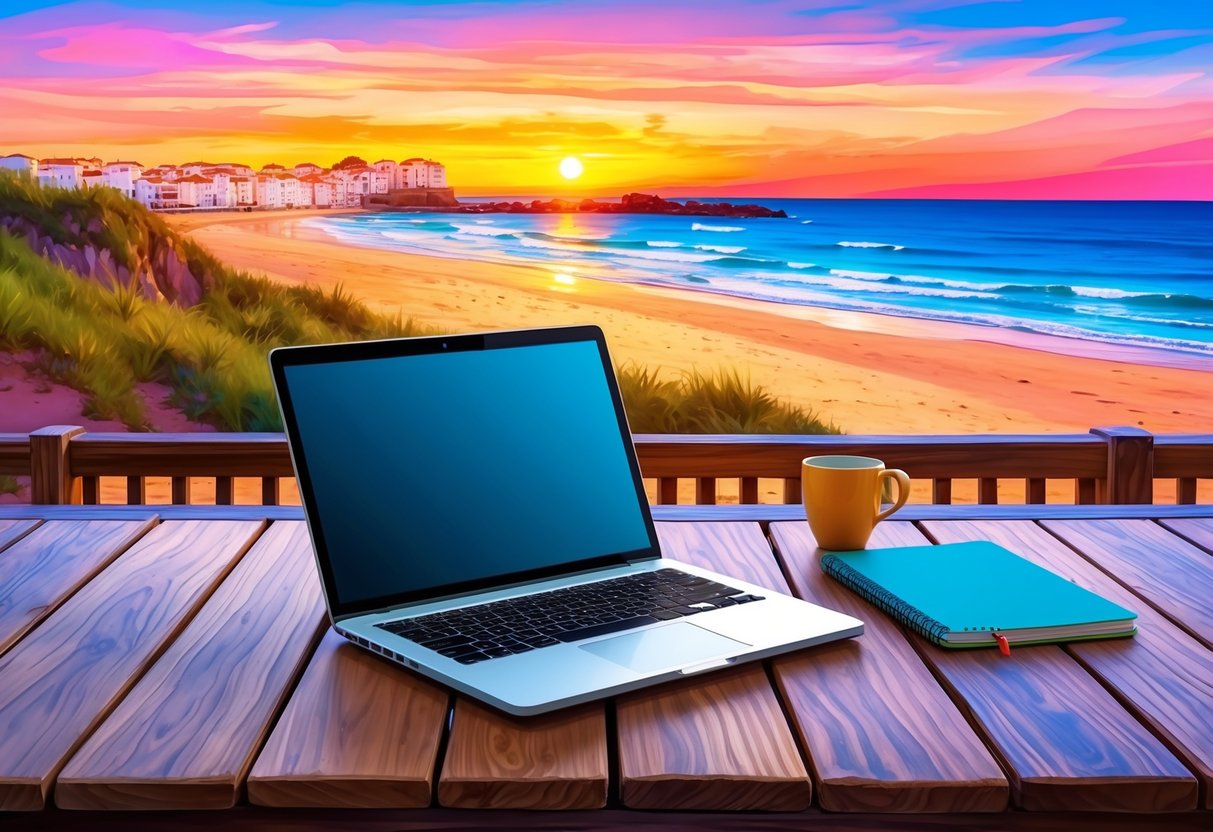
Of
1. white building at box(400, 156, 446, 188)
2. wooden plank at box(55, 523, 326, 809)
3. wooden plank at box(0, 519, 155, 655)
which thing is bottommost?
wooden plank at box(55, 523, 326, 809)

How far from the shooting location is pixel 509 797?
666mm

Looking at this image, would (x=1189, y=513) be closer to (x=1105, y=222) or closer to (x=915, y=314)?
(x=915, y=314)

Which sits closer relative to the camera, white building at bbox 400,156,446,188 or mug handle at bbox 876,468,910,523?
mug handle at bbox 876,468,910,523

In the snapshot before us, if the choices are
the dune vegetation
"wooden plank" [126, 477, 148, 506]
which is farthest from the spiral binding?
the dune vegetation

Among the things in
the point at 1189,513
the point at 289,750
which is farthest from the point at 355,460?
the point at 1189,513

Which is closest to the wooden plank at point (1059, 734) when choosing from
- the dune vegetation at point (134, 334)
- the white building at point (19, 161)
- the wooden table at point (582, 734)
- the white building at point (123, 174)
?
the wooden table at point (582, 734)

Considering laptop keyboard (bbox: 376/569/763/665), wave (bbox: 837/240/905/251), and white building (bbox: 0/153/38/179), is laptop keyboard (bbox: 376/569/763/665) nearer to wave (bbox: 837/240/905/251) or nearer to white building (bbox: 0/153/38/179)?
white building (bbox: 0/153/38/179)

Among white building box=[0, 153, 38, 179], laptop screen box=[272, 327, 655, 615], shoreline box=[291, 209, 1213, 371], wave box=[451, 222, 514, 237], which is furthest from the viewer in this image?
wave box=[451, 222, 514, 237]

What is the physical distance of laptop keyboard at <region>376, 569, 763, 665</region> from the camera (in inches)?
33.7

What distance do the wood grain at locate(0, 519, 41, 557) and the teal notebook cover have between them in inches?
32.3

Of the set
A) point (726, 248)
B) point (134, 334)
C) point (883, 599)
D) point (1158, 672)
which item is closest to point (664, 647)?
point (883, 599)

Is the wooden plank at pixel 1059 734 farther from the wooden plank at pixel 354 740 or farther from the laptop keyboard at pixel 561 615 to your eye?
the wooden plank at pixel 354 740

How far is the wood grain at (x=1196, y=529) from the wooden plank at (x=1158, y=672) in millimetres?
185

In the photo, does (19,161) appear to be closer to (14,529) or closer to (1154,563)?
(14,529)
